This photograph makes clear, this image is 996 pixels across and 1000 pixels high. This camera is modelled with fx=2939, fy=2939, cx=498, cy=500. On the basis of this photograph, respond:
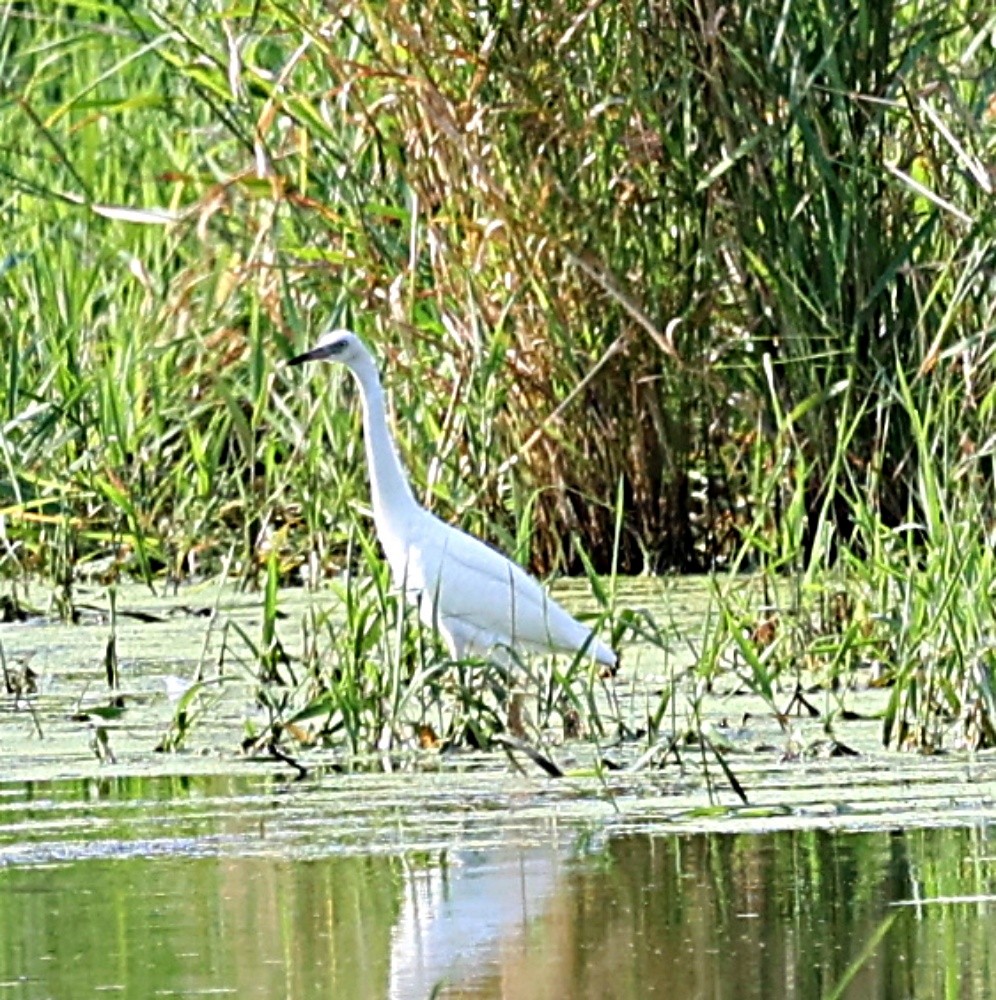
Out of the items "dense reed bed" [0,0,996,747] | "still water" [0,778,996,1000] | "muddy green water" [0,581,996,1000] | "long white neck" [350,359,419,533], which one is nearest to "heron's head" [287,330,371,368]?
"long white neck" [350,359,419,533]

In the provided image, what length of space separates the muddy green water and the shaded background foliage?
137cm

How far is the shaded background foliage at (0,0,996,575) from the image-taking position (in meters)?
6.59

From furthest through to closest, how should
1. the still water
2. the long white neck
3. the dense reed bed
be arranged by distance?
the dense reed bed → the long white neck → the still water

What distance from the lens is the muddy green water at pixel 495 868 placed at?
3.42 metres

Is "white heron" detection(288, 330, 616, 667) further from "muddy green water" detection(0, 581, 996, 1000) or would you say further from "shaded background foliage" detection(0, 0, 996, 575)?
"shaded background foliage" detection(0, 0, 996, 575)

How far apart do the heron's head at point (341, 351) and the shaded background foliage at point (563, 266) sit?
1.39 ft

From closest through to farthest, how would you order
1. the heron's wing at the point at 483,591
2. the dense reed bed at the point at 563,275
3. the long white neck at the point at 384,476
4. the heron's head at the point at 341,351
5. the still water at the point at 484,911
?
the still water at the point at 484,911, the heron's wing at the point at 483,591, the long white neck at the point at 384,476, the heron's head at the point at 341,351, the dense reed bed at the point at 563,275

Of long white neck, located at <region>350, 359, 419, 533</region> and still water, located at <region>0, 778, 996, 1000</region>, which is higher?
long white neck, located at <region>350, 359, 419, 533</region>

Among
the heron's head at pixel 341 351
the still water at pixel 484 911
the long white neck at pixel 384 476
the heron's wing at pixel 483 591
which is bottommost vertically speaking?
the still water at pixel 484 911

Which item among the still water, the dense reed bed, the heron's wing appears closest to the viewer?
the still water

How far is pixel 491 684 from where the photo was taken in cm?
497

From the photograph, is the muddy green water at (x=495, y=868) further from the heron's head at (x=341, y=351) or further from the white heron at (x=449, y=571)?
the heron's head at (x=341, y=351)

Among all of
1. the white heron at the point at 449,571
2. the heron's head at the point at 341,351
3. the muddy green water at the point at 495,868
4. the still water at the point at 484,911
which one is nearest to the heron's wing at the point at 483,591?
Answer: the white heron at the point at 449,571

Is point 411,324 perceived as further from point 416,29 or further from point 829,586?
point 829,586
